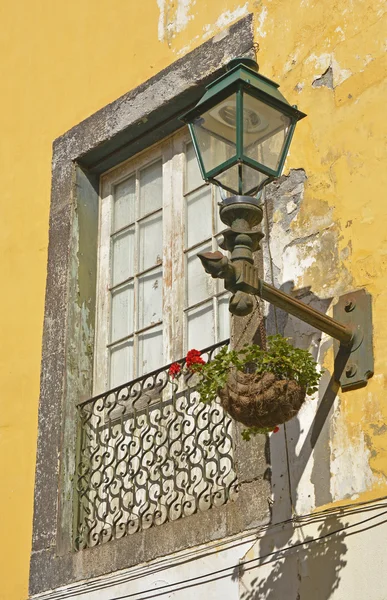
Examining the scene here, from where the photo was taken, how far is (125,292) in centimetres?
761

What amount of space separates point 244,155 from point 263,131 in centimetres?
20

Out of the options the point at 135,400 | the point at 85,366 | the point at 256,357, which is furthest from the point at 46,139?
the point at 256,357

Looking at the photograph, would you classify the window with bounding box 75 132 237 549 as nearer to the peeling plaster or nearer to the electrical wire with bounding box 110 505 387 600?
the electrical wire with bounding box 110 505 387 600

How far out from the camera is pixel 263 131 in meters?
5.49

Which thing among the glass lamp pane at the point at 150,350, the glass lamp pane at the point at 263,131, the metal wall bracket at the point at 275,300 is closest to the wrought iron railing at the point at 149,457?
the glass lamp pane at the point at 150,350

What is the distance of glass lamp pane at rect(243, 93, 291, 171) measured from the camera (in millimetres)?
5418

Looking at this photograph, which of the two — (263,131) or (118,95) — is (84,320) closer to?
(118,95)

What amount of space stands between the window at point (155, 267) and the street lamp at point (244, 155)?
1.46 metres

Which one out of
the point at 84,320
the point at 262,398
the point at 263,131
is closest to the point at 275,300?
the point at 262,398

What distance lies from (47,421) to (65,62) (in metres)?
2.48

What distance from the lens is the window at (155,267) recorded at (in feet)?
23.2

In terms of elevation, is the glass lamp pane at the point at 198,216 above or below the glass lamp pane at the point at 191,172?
below

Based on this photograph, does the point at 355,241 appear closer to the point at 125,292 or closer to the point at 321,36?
the point at 321,36

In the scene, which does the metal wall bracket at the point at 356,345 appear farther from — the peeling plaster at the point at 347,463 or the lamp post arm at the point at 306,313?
the peeling plaster at the point at 347,463
